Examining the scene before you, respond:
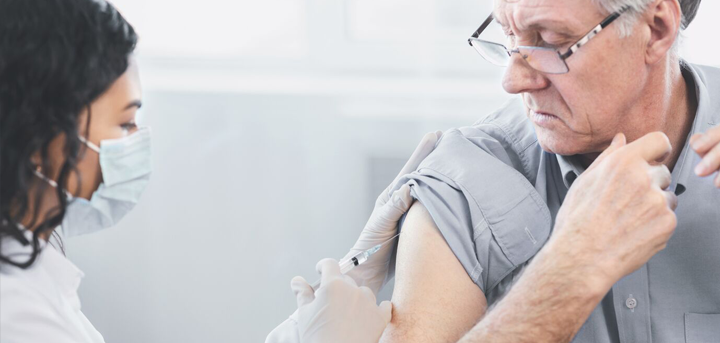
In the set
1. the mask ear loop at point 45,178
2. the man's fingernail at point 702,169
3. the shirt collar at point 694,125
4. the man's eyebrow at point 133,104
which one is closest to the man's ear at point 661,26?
the shirt collar at point 694,125


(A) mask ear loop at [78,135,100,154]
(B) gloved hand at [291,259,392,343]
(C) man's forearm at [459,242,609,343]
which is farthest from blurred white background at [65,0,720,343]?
(A) mask ear loop at [78,135,100,154]

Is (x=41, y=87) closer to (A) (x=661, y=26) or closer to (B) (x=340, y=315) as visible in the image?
(B) (x=340, y=315)

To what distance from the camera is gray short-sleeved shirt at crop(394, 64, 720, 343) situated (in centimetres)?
139

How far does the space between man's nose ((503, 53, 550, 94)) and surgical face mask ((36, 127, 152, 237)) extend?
679 millimetres

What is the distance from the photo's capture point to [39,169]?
1.06 meters

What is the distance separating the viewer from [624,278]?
1.41 m

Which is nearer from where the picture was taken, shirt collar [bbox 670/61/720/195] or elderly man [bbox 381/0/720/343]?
elderly man [bbox 381/0/720/343]

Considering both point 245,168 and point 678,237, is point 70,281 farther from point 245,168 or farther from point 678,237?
point 245,168

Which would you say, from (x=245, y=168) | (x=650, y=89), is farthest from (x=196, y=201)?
(x=650, y=89)

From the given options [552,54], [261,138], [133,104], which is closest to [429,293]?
[552,54]

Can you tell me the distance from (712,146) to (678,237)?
23 cm

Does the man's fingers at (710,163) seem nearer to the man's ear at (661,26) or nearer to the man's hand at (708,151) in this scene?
the man's hand at (708,151)

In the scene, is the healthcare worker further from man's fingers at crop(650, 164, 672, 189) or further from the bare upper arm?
man's fingers at crop(650, 164, 672, 189)

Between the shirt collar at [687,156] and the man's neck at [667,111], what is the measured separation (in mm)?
26
